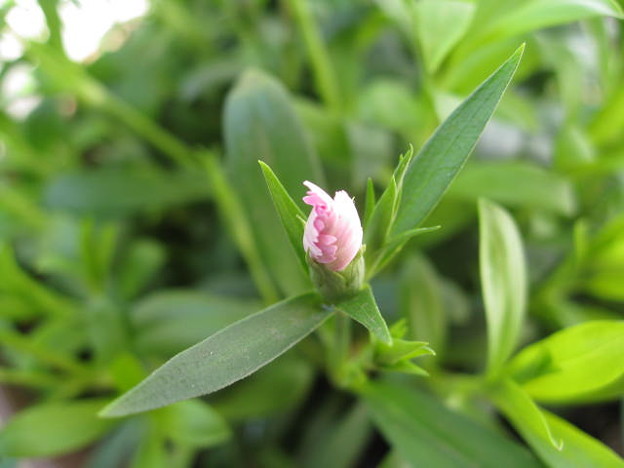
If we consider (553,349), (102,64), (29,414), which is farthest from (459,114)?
(102,64)

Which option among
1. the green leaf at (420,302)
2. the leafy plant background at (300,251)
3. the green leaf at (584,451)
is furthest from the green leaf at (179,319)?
the green leaf at (584,451)

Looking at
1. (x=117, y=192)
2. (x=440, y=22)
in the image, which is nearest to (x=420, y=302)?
(x=440, y=22)

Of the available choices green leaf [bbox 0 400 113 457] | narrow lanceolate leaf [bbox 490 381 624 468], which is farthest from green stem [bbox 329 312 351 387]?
green leaf [bbox 0 400 113 457]

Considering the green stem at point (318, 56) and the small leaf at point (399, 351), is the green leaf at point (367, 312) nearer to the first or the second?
the small leaf at point (399, 351)

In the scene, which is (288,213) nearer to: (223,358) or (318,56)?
(223,358)

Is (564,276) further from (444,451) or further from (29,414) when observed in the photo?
(29,414)

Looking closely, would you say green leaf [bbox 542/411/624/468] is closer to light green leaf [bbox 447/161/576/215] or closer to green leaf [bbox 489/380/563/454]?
green leaf [bbox 489/380/563/454]
